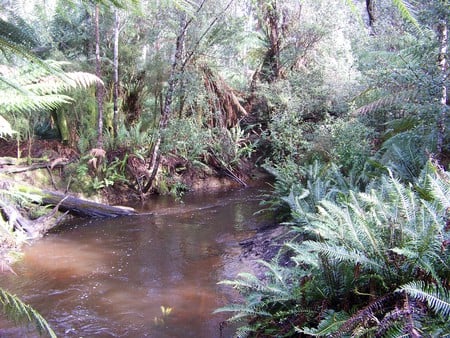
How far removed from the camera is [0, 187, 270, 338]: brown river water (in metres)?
3.76

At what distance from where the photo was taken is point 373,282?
99.3 inches

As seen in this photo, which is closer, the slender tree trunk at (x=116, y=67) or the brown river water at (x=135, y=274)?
the brown river water at (x=135, y=274)

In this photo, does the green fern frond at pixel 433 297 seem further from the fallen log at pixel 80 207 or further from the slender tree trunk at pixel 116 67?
the slender tree trunk at pixel 116 67

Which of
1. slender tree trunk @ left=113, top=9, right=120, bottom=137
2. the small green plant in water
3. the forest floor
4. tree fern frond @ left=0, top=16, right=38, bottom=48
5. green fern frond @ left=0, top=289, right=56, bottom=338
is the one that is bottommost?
the small green plant in water

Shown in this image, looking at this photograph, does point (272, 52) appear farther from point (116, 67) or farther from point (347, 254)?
point (347, 254)

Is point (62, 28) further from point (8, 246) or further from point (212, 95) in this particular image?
point (8, 246)

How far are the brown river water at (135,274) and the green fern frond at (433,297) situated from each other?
1.93 meters

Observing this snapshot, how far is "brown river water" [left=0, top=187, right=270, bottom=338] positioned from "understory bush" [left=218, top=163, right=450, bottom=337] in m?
0.83

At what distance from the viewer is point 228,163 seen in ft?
37.3

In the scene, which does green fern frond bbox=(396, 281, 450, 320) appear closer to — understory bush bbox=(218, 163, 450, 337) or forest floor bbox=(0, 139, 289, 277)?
understory bush bbox=(218, 163, 450, 337)

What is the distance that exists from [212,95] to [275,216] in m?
5.12

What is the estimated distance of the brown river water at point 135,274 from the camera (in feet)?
12.3

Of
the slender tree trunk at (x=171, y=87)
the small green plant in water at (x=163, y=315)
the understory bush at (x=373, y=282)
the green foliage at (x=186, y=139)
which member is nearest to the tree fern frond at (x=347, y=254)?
the understory bush at (x=373, y=282)

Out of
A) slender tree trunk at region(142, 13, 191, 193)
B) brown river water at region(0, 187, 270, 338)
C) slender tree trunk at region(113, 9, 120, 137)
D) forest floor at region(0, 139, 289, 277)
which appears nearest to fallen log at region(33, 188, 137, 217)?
brown river water at region(0, 187, 270, 338)
